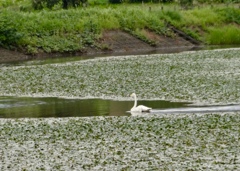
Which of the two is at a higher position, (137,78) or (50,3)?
(137,78)

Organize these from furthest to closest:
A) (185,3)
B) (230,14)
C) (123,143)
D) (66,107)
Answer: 1. (185,3)
2. (230,14)
3. (66,107)
4. (123,143)

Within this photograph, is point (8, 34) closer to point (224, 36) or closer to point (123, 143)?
point (224, 36)

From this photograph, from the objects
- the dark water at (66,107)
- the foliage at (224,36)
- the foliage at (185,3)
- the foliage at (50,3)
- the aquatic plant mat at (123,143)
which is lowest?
the foliage at (224,36)

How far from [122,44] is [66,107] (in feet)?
127

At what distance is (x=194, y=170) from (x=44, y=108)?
47.9 ft

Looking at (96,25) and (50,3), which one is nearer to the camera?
(96,25)

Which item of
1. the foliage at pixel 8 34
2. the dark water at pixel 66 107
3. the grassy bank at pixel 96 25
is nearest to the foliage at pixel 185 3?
the grassy bank at pixel 96 25

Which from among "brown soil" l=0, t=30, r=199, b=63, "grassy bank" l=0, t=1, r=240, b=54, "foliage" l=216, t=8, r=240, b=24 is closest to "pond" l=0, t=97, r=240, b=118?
"brown soil" l=0, t=30, r=199, b=63

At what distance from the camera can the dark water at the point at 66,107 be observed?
1268 inches

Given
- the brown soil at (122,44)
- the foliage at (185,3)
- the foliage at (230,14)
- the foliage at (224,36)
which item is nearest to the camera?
the brown soil at (122,44)

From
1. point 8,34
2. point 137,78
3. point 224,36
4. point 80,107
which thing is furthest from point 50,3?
point 80,107

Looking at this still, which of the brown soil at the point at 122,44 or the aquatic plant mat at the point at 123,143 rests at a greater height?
the aquatic plant mat at the point at 123,143

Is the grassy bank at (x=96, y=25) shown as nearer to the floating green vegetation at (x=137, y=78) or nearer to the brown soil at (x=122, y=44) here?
the brown soil at (x=122, y=44)

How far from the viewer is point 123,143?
24.9m
